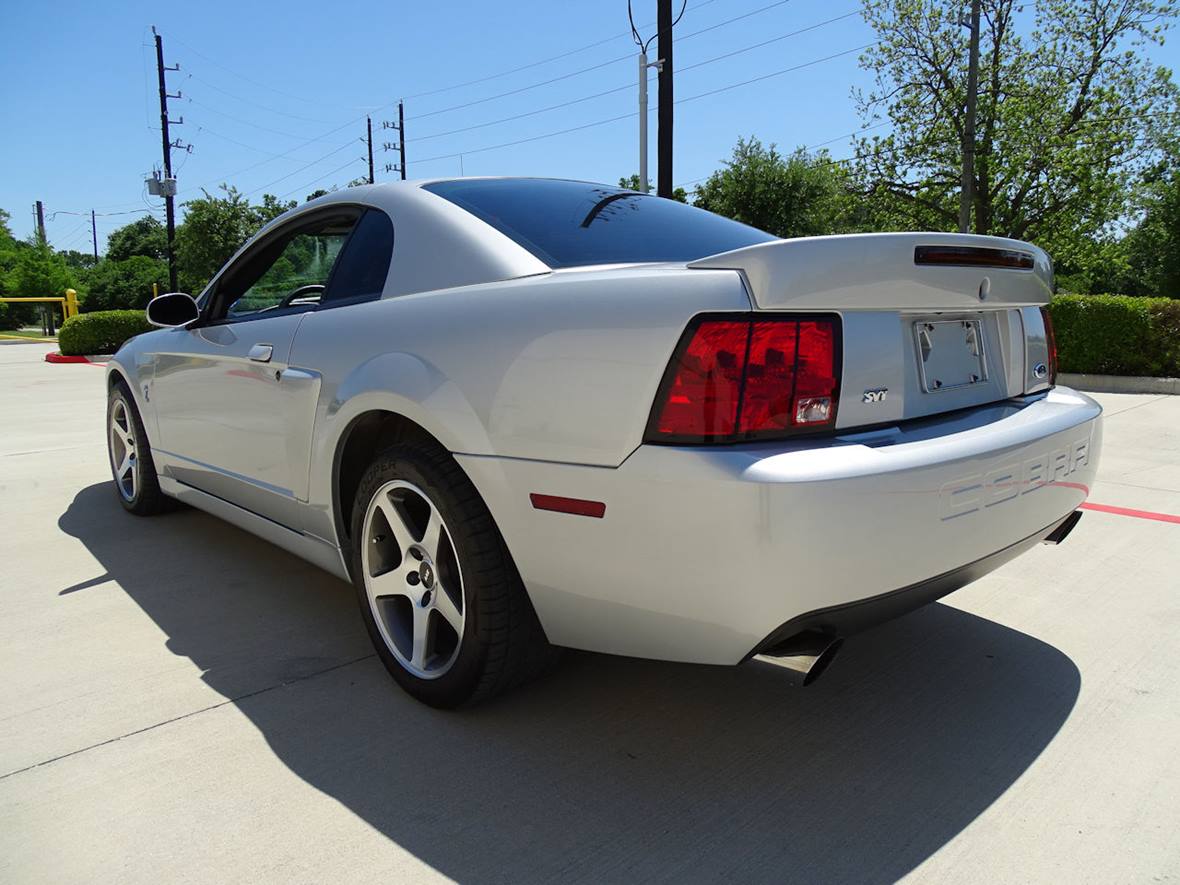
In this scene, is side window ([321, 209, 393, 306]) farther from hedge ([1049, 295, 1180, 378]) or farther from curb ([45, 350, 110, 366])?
curb ([45, 350, 110, 366])

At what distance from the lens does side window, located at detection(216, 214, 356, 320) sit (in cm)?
311

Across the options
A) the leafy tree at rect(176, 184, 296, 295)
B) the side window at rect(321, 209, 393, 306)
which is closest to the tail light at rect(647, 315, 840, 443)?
the side window at rect(321, 209, 393, 306)

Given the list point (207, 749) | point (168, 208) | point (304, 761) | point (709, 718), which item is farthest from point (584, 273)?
point (168, 208)

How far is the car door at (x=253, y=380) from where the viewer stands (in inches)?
114

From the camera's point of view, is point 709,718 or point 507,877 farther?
point 709,718

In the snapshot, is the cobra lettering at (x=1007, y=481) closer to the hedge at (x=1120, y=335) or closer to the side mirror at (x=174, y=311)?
the side mirror at (x=174, y=311)

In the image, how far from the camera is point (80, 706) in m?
2.52

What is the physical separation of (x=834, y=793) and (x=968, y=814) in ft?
0.95

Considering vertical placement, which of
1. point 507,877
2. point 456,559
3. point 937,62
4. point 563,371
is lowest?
point 507,877

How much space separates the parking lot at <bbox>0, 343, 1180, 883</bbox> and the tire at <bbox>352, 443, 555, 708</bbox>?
15 cm

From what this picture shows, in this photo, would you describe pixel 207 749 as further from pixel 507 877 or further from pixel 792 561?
pixel 792 561

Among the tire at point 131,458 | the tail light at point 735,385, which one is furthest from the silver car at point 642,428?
→ the tire at point 131,458

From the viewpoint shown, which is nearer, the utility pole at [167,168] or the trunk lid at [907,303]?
the trunk lid at [907,303]

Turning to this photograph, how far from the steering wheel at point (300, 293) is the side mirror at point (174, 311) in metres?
0.44
